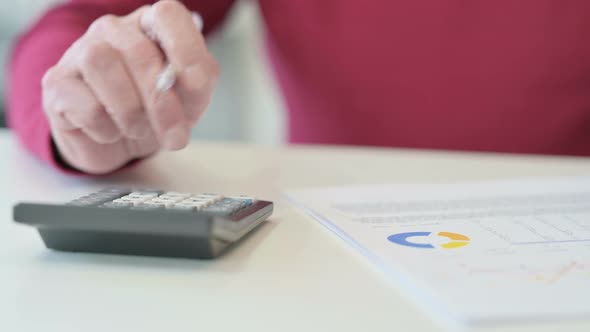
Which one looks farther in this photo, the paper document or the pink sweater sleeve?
the pink sweater sleeve

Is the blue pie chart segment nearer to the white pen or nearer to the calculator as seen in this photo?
the calculator

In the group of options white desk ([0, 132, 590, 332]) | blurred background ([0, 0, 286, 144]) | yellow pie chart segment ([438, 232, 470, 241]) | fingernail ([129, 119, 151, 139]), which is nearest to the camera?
white desk ([0, 132, 590, 332])

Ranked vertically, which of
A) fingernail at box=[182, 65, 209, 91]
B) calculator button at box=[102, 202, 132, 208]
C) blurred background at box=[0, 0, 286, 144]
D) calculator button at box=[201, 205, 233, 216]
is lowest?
calculator button at box=[102, 202, 132, 208]

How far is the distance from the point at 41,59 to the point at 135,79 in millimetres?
243

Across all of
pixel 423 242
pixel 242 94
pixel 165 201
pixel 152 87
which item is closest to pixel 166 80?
pixel 152 87

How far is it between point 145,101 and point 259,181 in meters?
0.16

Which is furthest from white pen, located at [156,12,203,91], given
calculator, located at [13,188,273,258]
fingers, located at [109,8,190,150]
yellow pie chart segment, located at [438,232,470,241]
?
yellow pie chart segment, located at [438,232,470,241]

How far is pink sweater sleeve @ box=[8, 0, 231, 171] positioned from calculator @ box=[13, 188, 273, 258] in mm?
248

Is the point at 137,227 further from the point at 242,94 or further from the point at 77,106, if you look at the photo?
the point at 242,94

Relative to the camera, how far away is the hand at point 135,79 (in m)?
0.44

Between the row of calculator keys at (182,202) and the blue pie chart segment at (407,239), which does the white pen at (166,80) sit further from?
the blue pie chart segment at (407,239)

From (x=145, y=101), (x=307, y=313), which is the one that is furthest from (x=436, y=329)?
(x=145, y=101)

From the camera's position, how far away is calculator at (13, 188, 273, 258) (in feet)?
1.01

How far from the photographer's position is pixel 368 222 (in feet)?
1.34
